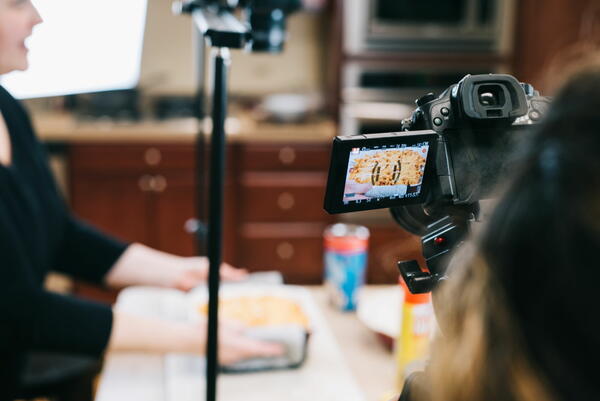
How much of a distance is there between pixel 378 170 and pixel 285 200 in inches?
100

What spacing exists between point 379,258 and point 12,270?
2246 mm

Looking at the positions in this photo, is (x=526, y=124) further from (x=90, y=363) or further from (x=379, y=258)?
(x=379, y=258)

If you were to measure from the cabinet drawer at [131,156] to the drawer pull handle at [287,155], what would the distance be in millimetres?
392

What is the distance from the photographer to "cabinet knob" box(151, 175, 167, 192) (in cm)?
301

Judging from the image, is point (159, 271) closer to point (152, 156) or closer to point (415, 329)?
point (415, 329)

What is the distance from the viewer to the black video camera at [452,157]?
600mm

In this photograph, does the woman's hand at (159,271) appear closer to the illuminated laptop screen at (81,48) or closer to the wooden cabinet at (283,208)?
the illuminated laptop screen at (81,48)

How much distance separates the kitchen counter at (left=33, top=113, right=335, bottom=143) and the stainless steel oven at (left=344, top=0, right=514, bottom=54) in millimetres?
454

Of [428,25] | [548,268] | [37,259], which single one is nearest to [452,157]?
[548,268]

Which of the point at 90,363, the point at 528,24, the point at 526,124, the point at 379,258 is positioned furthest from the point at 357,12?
the point at 526,124

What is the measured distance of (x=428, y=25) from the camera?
3.18 m

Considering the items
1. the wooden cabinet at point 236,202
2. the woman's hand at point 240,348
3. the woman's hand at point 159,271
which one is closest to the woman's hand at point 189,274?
the woman's hand at point 159,271

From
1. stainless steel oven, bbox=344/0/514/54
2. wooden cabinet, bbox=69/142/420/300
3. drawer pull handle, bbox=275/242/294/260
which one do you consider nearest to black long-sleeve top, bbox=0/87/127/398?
wooden cabinet, bbox=69/142/420/300

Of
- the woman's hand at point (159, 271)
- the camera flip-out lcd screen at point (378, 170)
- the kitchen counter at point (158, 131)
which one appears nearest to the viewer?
the camera flip-out lcd screen at point (378, 170)
